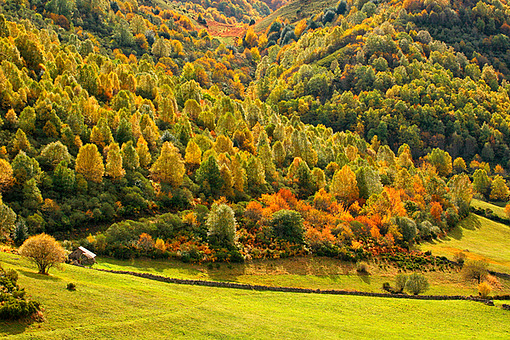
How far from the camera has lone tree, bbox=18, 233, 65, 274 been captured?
47.5m

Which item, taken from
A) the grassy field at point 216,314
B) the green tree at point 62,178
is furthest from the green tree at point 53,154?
the grassy field at point 216,314

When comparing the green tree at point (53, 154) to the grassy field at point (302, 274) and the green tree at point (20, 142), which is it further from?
the grassy field at point (302, 274)

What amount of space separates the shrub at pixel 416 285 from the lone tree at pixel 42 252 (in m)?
56.9

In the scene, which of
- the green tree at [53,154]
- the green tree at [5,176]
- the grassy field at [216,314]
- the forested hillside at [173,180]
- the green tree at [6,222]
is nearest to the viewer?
the grassy field at [216,314]

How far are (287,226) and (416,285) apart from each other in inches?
1160

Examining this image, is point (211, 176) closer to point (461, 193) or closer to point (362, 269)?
point (362, 269)

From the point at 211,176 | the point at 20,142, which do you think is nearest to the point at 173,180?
the point at 211,176

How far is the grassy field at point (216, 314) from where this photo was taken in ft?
132

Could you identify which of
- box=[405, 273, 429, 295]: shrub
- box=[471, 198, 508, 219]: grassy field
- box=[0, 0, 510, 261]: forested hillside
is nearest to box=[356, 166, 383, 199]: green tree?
box=[0, 0, 510, 261]: forested hillside

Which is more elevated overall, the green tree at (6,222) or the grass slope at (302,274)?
the green tree at (6,222)

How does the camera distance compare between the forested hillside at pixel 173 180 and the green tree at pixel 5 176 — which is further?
the forested hillside at pixel 173 180

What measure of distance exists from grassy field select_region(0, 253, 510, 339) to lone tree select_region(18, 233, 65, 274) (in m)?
1.63

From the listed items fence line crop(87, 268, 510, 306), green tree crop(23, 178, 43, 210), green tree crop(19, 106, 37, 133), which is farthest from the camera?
green tree crop(19, 106, 37, 133)

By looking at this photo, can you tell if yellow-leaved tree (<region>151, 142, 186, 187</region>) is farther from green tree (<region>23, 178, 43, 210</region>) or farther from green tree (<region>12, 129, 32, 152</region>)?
green tree (<region>23, 178, 43, 210</region>)
